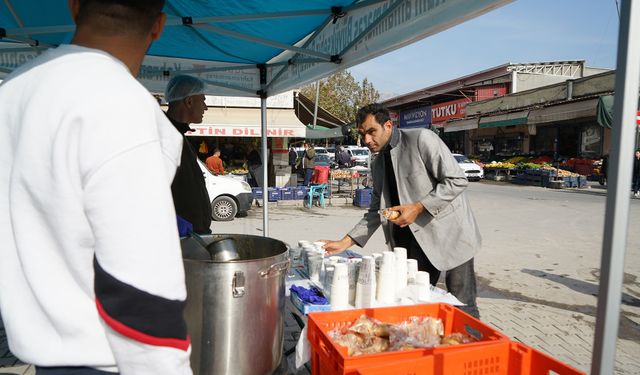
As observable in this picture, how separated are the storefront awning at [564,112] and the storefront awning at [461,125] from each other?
18.1ft

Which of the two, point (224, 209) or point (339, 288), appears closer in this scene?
point (339, 288)

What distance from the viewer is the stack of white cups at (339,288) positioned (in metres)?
2.23

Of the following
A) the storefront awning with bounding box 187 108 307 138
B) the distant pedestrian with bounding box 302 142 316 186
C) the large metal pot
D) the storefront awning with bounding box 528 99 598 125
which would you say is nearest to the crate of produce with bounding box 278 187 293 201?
the storefront awning with bounding box 187 108 307 138

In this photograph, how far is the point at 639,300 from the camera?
204 inches

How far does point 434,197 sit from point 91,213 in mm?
2407

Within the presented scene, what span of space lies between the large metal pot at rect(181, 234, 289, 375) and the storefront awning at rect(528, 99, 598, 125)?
68.5 ft

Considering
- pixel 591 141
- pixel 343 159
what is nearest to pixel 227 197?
pixel 343 159

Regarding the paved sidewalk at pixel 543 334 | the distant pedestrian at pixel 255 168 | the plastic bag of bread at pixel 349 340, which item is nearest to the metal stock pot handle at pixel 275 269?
the plastic bag of bread at pixel 349 340

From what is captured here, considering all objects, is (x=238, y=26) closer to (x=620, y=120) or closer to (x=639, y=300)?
(x=620, y=120)

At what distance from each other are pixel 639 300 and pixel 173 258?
238 inches

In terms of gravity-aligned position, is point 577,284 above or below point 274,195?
below

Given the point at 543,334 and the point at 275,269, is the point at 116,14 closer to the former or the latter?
the point at 275,269

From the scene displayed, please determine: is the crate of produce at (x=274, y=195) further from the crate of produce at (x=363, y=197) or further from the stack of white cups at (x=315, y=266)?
the stack of white cups at (x=315, y=266)

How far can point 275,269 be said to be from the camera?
1.89m
